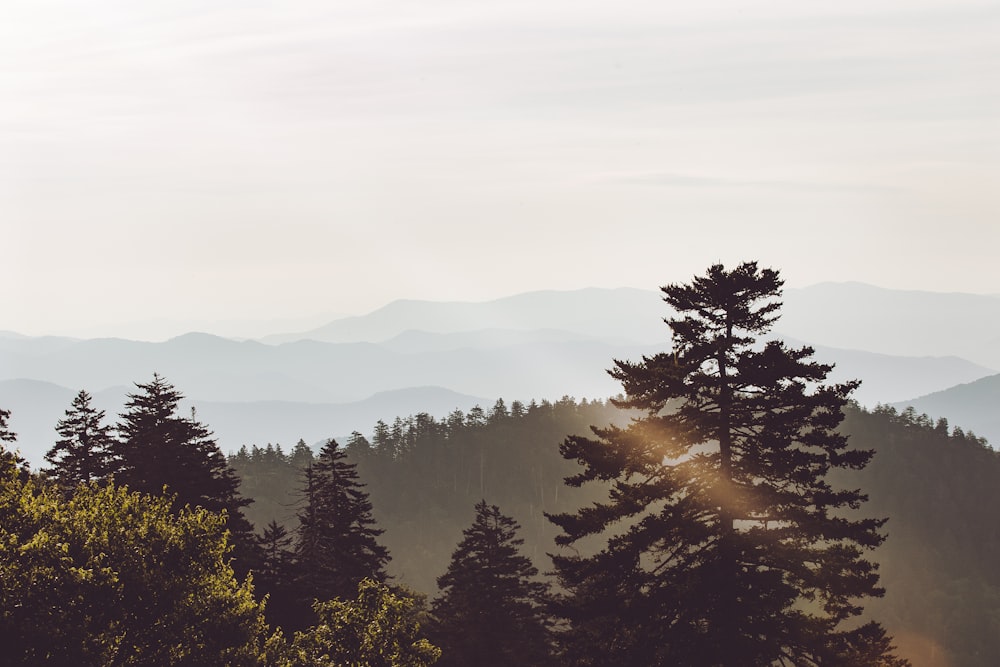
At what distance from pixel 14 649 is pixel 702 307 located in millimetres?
16618

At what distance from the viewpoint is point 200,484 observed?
4669cm

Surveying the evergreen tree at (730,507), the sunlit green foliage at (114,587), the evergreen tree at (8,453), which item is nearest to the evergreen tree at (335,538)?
the evergreen tree at (8,453)

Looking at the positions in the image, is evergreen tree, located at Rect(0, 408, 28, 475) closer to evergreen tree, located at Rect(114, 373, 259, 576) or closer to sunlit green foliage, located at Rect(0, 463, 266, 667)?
sunlit green foliage, located at Rect(0, 463, 266, 667)

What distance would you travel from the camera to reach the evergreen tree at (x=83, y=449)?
165 ft

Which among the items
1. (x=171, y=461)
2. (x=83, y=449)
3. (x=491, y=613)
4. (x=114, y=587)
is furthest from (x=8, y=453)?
(x=83, y=449)

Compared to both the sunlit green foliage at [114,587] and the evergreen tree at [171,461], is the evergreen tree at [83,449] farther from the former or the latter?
the sunlit green foliage at [114,587]

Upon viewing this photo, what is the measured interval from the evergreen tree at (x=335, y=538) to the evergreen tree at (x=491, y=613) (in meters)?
4.21

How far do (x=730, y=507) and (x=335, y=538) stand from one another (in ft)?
94.8

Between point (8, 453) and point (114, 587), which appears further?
point (8, 453)

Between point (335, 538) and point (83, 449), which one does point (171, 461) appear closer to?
point (83, 449)

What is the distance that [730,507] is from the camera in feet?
75.4

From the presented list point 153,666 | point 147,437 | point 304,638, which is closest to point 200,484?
point 147,437

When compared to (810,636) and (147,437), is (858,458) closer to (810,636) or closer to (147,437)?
(810,636)

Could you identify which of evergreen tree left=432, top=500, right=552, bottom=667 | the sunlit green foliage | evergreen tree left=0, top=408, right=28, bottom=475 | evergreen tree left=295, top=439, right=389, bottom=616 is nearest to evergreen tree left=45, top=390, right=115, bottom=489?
evergreen tree left=295, top=439, right=389, bottom=616
